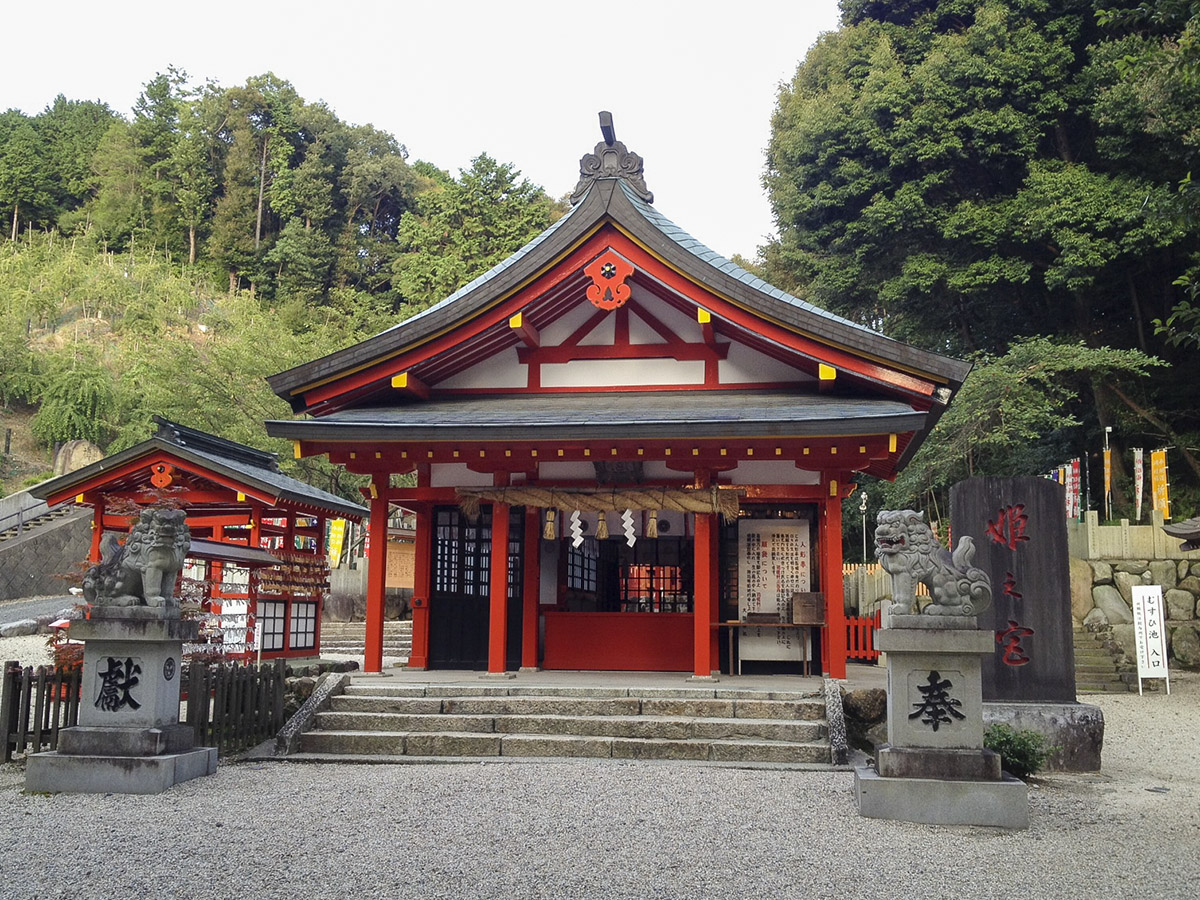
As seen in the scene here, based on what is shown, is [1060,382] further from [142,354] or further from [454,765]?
[142,354]

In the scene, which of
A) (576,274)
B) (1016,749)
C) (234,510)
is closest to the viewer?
(1016,749)

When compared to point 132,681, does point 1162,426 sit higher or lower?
higher

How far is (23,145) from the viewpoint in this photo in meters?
61.5

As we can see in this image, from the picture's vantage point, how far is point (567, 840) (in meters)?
6.35

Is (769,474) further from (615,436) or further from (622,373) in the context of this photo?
(615,436)

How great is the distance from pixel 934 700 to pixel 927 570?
38.6 inches

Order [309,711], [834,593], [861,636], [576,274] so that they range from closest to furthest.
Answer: [309,711]
[834,593]
[576,274]
[861,636]

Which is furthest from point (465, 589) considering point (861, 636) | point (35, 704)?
point (861, 636)

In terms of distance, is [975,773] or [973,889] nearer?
[973,889]

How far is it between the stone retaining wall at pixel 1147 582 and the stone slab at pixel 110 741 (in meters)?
19.3

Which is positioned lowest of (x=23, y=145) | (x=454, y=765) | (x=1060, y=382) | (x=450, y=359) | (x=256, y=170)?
(x=454, y=765)

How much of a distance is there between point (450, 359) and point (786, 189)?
20.4 meters

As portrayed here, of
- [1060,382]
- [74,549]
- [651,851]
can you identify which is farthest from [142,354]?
[651,851]

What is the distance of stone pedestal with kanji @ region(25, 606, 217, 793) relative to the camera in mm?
7848
